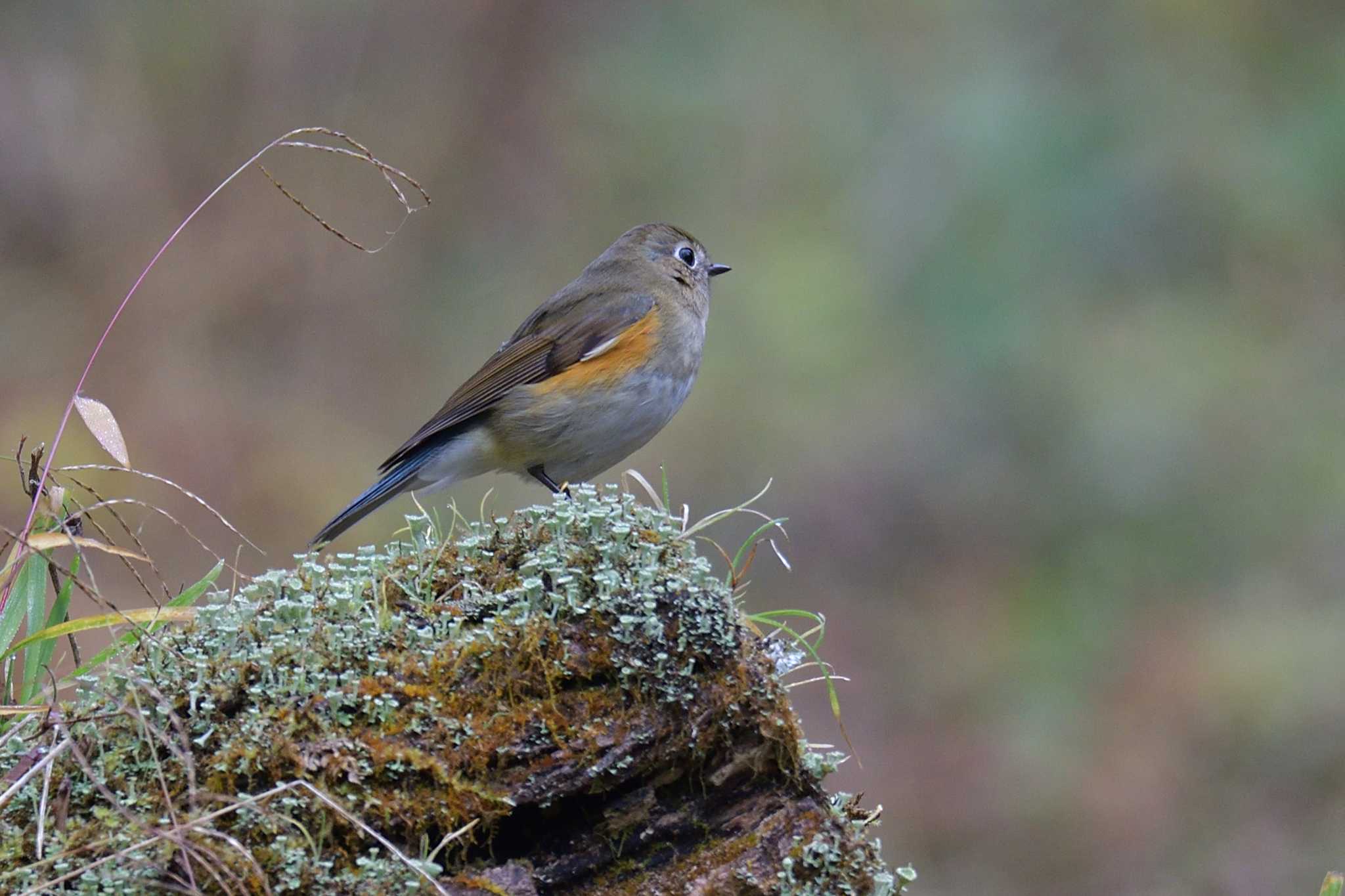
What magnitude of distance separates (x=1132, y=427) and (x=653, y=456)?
131 inches

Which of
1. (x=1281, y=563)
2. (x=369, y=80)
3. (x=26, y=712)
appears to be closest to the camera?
(x=26, y=712)

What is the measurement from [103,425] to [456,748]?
4.20ft

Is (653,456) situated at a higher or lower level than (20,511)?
higher

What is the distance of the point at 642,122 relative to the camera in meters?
12.4

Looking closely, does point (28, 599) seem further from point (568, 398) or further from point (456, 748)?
point (568, 398)

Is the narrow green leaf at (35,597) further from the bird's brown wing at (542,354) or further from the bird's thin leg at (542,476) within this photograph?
the bird's thin leg at (542,476)

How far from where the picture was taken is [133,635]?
2.83 meters

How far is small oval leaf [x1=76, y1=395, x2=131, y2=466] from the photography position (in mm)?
3107

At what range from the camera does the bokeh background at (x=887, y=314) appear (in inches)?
311

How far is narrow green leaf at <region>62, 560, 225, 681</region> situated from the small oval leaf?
32cm

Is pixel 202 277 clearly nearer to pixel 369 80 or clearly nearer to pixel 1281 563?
pixel 369 80

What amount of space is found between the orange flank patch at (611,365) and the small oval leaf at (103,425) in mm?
2512

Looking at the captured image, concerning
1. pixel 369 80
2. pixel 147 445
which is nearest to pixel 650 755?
pixel 147 445

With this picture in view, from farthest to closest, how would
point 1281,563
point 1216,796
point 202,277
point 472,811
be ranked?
point 202,277 → point 1281,563 → point 1216,796 → point 472,811
